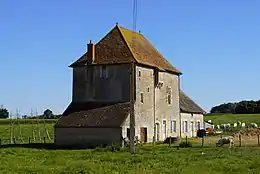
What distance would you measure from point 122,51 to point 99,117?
307 inches

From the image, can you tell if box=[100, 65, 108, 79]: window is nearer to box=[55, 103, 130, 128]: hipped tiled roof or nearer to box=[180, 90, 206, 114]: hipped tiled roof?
box=[55, 103, 130, 128]: hipped tiled roof

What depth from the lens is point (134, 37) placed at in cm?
5662

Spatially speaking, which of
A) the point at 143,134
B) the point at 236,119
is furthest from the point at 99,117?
the point at 236,119

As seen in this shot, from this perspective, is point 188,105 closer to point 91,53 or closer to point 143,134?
point 143,134

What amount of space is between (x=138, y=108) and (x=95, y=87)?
16.5ft

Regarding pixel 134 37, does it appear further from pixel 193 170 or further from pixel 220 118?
pixel 220 118

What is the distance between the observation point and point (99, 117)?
48.0m

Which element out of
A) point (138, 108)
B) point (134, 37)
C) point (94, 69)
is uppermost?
point (134, 37)

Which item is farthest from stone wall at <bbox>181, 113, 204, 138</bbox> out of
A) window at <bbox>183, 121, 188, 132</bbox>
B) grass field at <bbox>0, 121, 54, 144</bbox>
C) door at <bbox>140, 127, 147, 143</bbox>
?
grass field at <bbox>0, 121, 54, 144</bbox>

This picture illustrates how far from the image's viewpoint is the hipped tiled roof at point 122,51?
168 ft

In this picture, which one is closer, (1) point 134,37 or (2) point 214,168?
(2) point 214,168

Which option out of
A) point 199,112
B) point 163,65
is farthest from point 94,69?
point 199,112

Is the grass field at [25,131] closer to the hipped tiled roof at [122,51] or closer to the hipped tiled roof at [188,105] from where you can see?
the hipped tiled roof at [188,105]

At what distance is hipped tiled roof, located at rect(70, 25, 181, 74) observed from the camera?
51.3 metres
